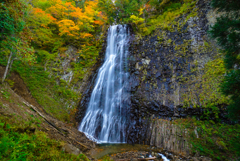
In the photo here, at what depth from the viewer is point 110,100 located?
1116 cm

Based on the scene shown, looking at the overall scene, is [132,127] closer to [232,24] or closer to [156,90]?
[156,90]

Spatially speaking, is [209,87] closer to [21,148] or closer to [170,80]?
[170,80]

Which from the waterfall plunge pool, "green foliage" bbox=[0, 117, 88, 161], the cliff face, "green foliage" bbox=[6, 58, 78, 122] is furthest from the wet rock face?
"green foliage" bbox=[0, 117, 88, 161]

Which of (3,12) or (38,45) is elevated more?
(38,45)

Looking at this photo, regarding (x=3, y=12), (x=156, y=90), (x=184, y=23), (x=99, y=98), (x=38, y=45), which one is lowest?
(x=99, y=98)

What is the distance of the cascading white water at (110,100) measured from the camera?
9.43m

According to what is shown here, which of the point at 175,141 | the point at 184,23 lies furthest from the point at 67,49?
the point at 175,141

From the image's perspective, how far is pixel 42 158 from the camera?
2.62 m

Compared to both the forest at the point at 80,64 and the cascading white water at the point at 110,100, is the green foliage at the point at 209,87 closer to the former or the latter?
the forest at the point at 80,64

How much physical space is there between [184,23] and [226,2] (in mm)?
7263

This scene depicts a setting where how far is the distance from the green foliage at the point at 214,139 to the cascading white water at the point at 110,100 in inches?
192

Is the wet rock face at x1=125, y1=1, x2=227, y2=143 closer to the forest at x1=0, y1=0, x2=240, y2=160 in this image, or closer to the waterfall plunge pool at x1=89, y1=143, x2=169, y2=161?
the forest at x1=0, y1=0, x2=240, y2=160

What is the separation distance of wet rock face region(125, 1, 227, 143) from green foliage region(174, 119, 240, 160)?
899 mm

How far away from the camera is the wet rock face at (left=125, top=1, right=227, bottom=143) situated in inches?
344
